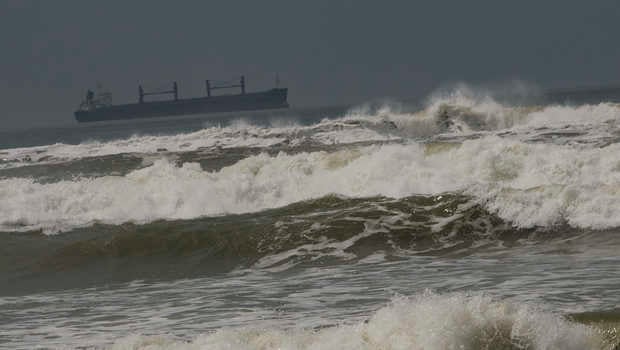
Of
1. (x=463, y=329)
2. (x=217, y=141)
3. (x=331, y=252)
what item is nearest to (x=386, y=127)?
(x=217, y=141)

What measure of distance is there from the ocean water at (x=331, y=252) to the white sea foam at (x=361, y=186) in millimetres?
44

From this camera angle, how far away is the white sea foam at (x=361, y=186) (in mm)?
17359

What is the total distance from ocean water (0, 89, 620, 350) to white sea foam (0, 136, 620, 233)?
44mm

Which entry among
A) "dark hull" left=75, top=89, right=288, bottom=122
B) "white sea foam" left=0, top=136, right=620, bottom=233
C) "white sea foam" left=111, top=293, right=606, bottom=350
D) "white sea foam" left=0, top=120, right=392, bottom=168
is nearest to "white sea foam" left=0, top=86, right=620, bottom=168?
"white sea foam" left=0, top=120, right=392, bottom=168

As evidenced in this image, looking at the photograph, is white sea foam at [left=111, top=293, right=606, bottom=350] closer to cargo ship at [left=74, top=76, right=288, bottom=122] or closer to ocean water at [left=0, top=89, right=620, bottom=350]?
ocean water at [left=0, top=89, right=620, bottom=350]

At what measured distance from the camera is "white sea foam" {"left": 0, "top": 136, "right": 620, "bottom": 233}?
17359 mm

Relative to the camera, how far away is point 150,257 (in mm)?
18359

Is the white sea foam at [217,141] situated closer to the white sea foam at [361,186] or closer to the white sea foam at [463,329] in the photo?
the white sea foam at [361,186]

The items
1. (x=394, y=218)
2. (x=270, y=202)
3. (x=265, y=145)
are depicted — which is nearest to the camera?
(x=394, y=218)

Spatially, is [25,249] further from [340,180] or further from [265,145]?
[265,145]

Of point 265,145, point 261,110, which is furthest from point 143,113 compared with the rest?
point 265,145

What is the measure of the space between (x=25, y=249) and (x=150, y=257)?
3.59 metres

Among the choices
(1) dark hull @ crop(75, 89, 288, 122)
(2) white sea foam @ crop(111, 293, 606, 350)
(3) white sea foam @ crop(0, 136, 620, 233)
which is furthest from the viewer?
(1) dark hull @ crop(75, 89, 288, 122)

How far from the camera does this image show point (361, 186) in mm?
22344
